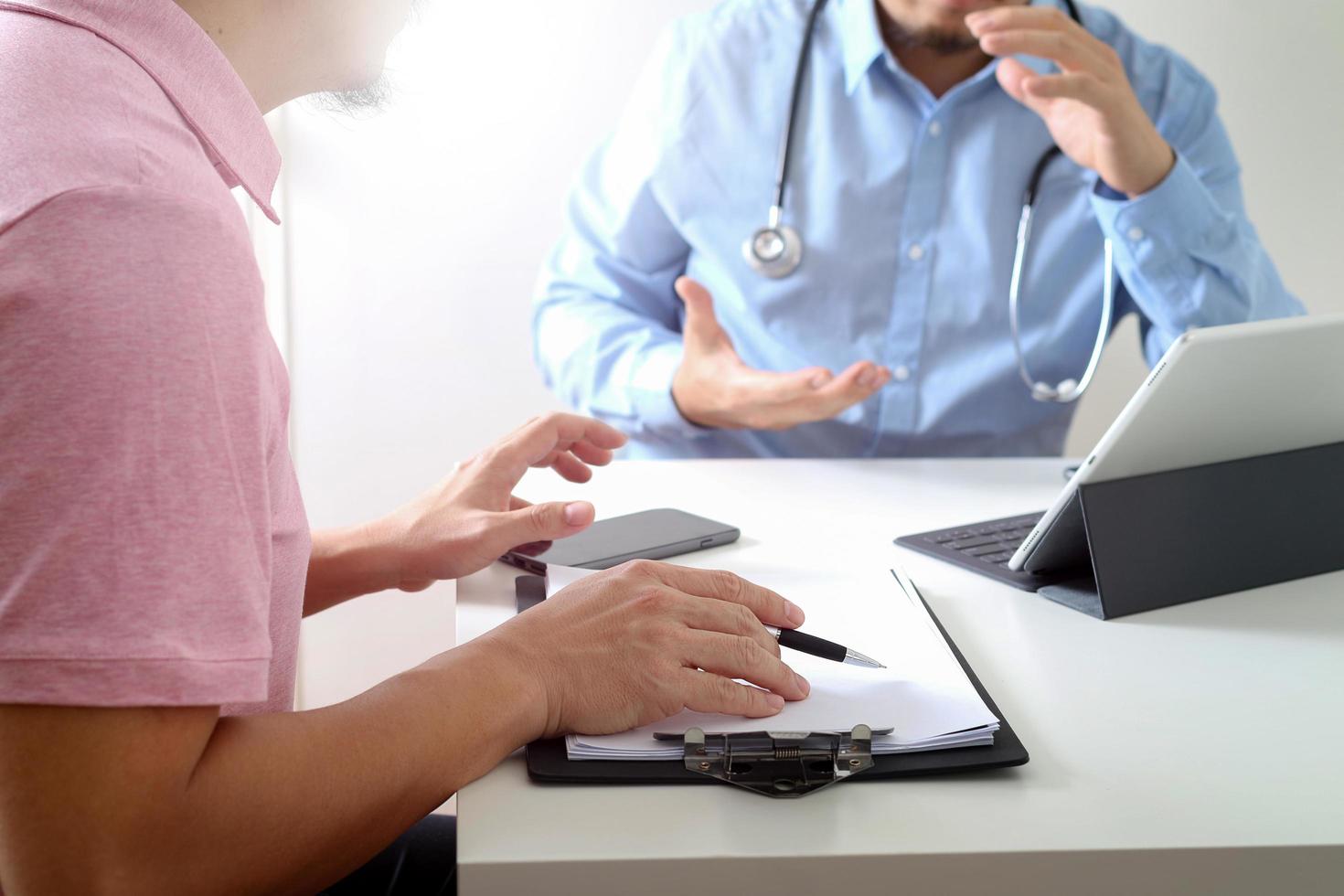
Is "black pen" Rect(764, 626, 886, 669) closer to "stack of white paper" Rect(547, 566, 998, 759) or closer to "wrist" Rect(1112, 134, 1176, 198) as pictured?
"stack of white paper" Rect(547, 566, 998, 759)

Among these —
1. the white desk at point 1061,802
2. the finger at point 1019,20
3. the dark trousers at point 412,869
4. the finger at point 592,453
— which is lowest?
the dark trousers at point 412,869

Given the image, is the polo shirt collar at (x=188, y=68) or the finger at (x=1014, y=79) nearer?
the polo shirt collar at (x=188, y=68)

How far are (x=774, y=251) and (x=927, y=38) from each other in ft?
1.22

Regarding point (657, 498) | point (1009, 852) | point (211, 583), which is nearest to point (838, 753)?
point (1009, 852)

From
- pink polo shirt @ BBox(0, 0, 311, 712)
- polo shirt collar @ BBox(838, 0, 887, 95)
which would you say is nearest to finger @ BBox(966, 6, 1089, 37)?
polo shirt collar @ BBox(838, 0, 887, 95)

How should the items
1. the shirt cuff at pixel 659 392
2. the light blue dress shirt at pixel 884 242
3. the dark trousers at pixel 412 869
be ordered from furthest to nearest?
the light blue dress shirt at pixel 884 242, the shirt cuff at pixel 659 392, the dark trousers at pixel 412 869

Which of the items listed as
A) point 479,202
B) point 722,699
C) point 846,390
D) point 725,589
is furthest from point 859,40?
point 722,699

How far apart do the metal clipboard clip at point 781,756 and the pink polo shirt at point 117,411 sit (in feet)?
0.75

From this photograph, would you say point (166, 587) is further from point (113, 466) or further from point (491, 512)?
point (491, 512)

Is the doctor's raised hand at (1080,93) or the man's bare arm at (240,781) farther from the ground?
the doctor's raised hand at (1080,93)

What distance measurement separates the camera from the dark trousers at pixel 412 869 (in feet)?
2.93

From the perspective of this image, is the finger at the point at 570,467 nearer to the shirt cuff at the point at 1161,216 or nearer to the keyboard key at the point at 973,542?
the keyboard key at the point at 973,542

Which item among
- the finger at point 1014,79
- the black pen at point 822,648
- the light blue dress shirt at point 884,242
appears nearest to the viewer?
the black pen at point 822,648

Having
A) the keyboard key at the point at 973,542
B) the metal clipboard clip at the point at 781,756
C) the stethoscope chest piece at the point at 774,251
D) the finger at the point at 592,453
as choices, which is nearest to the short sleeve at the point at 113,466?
the metal clipboard clip at the point at 781,756
